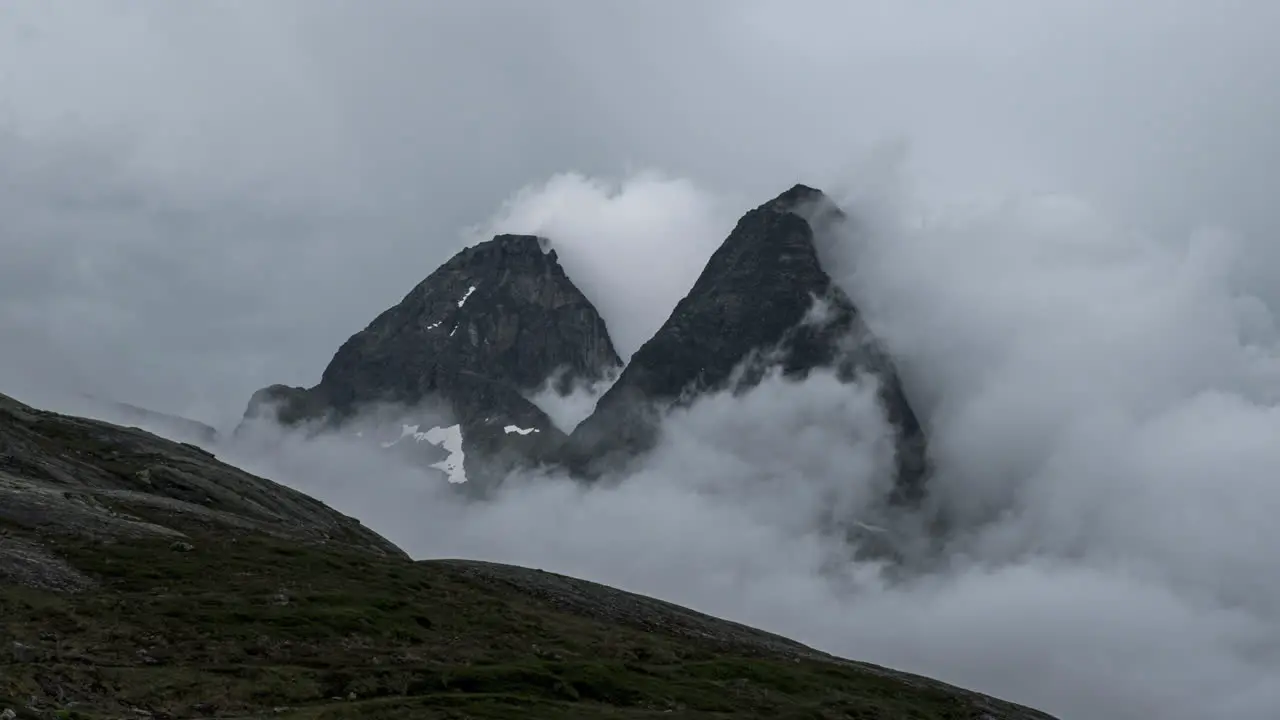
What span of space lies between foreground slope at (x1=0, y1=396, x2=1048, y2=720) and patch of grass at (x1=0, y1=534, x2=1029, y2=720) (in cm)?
26

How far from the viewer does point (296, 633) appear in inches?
3821

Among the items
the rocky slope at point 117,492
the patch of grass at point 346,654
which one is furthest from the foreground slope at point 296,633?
the rocky slope at point 117,492

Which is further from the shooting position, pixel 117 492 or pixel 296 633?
pixel 117 492

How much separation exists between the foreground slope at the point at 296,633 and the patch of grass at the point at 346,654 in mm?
255

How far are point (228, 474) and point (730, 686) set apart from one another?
4085 inches

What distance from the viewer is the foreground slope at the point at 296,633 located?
78.6 m

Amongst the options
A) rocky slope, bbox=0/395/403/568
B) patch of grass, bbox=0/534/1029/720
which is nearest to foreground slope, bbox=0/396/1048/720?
patch of grass, bbox=0/534/1029/720

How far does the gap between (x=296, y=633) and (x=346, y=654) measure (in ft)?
18.5

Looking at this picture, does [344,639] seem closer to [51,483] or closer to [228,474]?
[51,483]

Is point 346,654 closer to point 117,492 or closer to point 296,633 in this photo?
point 296,633

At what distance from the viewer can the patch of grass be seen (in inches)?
3022

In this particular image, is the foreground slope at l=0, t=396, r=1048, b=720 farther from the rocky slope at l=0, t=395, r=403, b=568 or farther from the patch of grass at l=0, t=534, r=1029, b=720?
the rocky slope at l=0, t=395, r=403, b=568

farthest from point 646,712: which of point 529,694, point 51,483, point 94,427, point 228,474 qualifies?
point 94,427

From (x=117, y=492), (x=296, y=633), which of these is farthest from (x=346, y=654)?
(x=117, y=492)
